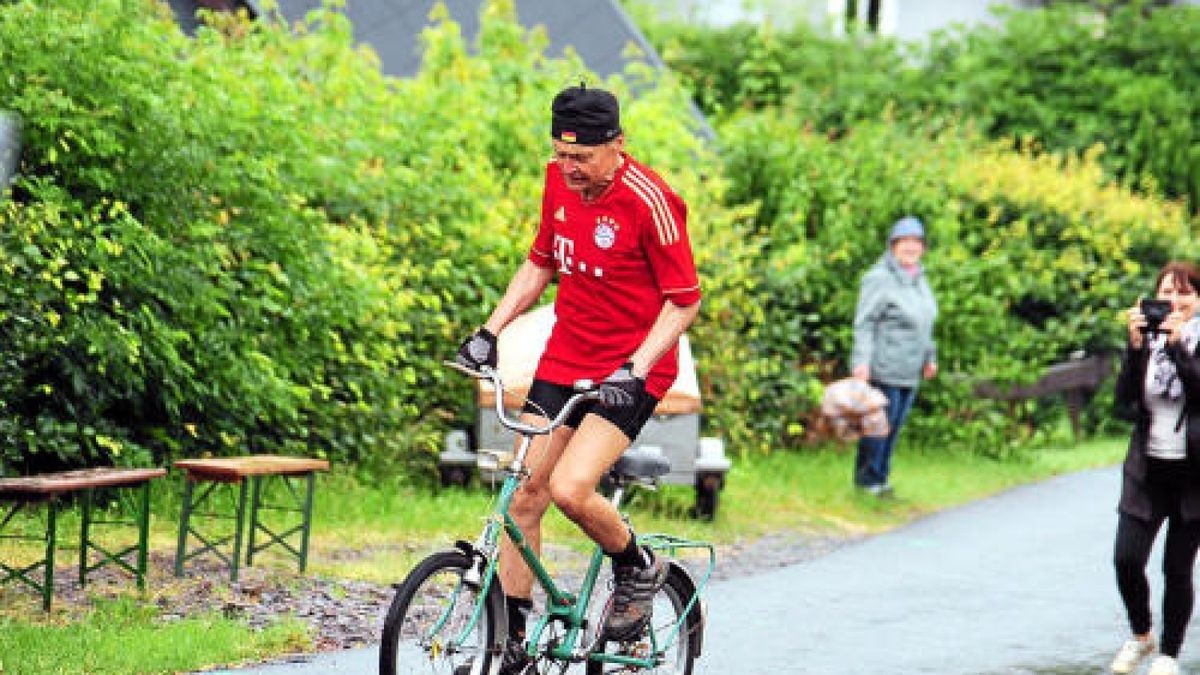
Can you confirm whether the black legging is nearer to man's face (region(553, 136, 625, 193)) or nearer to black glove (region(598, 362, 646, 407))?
black glove (region(598, 362, 646, 407))

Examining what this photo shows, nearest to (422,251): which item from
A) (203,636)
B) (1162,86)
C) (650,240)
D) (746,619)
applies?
(746,619)

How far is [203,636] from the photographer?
8172 millimetres

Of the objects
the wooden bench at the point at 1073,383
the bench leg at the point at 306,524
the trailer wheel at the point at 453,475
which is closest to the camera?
the bench leg at the point at 306,524

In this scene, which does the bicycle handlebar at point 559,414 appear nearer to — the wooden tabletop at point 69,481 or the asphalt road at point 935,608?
the asphalt road at point 935,608

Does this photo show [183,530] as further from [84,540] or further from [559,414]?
[559,414]

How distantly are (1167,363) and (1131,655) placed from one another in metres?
1.17

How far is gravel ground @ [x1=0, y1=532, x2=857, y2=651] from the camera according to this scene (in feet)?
28.6

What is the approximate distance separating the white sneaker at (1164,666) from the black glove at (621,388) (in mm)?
2973

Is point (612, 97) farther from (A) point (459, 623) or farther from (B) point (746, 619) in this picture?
(B) point (746, 619)

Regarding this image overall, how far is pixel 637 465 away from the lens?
23.7 feet

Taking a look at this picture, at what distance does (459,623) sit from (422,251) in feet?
22.3

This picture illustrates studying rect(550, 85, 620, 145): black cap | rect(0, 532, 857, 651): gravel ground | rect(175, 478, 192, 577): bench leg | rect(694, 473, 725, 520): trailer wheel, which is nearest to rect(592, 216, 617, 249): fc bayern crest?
rect(550, 85, 620, 145): black cap

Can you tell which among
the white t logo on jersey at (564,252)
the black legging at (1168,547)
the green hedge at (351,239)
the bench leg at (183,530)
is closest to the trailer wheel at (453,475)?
the green hedge at (351,239)

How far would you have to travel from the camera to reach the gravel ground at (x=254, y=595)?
8703 mm
